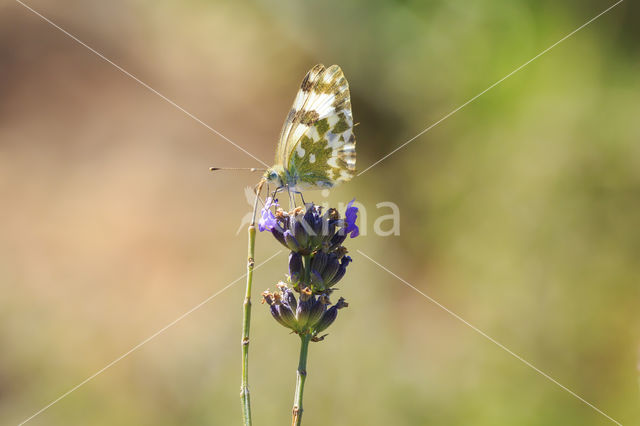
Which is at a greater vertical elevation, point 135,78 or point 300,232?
point 300,232

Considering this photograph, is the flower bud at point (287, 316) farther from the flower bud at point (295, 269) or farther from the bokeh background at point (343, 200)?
the bokeh background at point (343, 200)

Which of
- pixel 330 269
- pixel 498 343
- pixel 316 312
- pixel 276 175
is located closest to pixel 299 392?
pixel 316 312

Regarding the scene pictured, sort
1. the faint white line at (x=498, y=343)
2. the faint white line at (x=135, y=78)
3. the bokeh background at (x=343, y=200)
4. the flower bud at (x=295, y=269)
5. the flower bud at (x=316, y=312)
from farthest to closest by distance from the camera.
Answer: the faint white line at (x=135, y=78), the bokeh background at (x=343, y=200), the faint white line at (x=498, y=343), the flower bud at (x=295, y=269), the flower bud at (x=316, y=312)

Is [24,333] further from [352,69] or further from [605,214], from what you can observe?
[605,214]

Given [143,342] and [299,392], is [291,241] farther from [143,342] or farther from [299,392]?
[143,342]

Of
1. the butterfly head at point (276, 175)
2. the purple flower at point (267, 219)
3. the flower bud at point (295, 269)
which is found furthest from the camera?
the butterfly head at point (276, 175)

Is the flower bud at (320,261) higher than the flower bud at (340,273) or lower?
higher

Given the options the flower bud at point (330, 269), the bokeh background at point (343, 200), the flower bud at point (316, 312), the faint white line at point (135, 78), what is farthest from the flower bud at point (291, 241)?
the faint white line at point (135, 78)

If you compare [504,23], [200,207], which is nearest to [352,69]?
[504,23]
